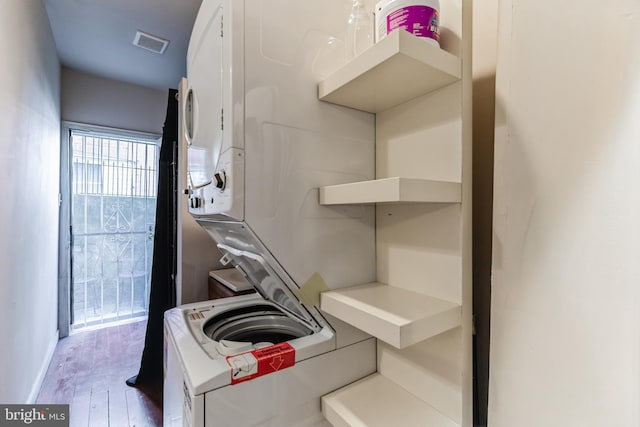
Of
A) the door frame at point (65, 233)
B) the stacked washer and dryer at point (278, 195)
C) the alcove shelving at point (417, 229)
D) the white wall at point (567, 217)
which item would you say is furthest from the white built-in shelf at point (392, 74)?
the door frame at point (65, 233)

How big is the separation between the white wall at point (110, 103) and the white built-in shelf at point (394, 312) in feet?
14.4

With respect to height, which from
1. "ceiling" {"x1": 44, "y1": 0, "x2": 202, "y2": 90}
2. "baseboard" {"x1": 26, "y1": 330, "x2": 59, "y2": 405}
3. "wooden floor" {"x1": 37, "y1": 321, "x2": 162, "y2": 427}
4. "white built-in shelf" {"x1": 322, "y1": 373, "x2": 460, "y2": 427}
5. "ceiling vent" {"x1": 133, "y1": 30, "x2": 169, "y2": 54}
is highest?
"ceiling" {"x1": 44, "y1": 0, "x2": 202, "y2": 90}

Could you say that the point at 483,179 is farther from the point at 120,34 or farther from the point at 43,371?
the point at 43,371

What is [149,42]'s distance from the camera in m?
3.14

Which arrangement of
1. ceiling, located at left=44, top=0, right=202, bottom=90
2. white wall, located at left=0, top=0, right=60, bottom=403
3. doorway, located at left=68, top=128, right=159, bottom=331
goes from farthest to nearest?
doorway, located at left=68, top=128, right=159, bottom=331, ceiling, located at left=44, top=0, right=202, bottom=90, white wall, located at left=0, top=0, right=60, bottom=403

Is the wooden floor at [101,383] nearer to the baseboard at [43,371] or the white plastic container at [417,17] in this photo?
the baseboard at [43,371]

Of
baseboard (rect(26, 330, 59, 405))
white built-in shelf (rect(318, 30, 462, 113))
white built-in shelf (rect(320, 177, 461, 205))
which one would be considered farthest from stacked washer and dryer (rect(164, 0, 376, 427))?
baseboard (rect(26, 330, 59, 405))

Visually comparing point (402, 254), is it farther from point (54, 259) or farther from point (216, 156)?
point (54, 259)

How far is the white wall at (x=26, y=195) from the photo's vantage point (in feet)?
6.07

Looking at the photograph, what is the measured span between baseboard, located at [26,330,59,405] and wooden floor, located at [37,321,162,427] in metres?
0.05

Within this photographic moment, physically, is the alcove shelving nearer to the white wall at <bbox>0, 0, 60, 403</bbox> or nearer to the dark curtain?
the white wall at <bbox>0, 0, 60, 403</bbox>

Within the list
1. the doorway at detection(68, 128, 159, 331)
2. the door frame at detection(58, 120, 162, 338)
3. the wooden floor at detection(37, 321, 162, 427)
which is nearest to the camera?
the wooden floor at detection(37, 321, 162, 427)

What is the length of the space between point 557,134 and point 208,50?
1.34 meters

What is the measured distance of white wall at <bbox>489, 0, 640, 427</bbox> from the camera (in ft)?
2.32
